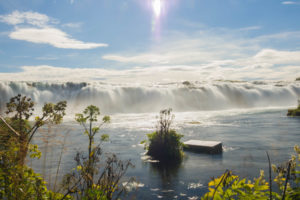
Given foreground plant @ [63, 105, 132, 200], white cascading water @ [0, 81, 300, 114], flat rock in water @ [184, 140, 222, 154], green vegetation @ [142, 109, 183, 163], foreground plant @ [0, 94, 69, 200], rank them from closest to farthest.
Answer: foreground plant @ [0, 94, 69, 200] → foreground plant @ [63, 105, 132, 200] → green vegetation @ [142, 109, 183, 163] → flat rock in water @ [184, 140, 222, 154] → white cascading water @ [0, 81, 300, 114]

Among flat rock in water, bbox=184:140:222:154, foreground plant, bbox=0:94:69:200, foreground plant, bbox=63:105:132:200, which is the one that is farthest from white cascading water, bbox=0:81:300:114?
foreground plant, bbox=0:94:69:200

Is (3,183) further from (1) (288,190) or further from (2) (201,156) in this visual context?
(2) (201,156)

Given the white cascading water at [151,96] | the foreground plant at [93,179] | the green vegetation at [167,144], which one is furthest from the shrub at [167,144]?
the white cascading water at [151,96]

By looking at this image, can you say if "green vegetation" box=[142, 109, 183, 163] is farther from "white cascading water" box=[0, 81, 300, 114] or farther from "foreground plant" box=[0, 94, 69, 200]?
"white cascading water" box=[0, 81, 300, 114]

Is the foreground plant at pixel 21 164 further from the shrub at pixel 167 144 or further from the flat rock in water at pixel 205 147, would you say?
the flat rock in water at pixel 205 147

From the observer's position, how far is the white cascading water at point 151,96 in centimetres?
5806

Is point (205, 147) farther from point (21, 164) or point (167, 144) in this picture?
point (21, 164)

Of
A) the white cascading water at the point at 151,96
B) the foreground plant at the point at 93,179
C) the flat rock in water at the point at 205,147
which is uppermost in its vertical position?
the white cascading water at the point at 151,96

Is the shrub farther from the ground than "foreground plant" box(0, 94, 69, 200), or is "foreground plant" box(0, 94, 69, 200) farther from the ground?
"foreground plant" box(0, 94, 69, 200)

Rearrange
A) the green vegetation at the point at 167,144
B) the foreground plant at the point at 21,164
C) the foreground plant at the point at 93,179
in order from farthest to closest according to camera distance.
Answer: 1. the green vegetation at the point at 167,144
2. the foreground plant at the point at 93,179
3. the foreground plant at the point at 21,164

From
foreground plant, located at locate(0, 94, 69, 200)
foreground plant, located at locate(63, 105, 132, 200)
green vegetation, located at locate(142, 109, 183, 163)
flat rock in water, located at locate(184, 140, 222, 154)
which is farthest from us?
flat rock in water, located at locate(184, 140, 222, 154)

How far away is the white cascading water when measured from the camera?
58.1 meters

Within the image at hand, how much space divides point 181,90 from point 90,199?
216 ft

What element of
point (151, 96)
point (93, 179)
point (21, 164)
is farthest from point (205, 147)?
point (151, 96)
